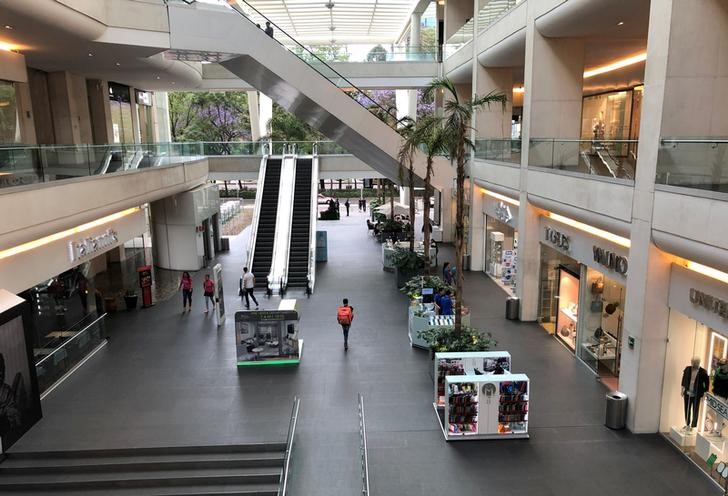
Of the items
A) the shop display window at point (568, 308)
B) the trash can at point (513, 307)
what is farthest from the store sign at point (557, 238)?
the trash can at point (513, 307)

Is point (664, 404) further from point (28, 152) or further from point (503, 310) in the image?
point (28, 152)

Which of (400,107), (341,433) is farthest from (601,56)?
(400,107)

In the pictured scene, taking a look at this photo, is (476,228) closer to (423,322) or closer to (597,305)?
(423,322)

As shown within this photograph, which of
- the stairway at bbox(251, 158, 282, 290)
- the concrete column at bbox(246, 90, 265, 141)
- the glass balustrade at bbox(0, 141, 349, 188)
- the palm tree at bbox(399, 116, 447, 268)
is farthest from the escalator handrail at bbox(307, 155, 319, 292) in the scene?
the concrete column at bbox(246, 90, 265, 141)

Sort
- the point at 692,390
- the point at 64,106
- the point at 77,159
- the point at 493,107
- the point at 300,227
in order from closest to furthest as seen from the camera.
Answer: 1. the point at 692,390
2. the point at 77,159
3. the point at 64,106
4. the point at 493,107
5. the point at 300,227

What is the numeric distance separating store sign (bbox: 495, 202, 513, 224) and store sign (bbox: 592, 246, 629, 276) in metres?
6.23

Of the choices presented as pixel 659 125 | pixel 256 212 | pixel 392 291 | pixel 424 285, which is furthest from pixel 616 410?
pixel 256 212

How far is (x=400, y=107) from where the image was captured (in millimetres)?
43781

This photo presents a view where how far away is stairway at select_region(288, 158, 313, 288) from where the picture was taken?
20.8m

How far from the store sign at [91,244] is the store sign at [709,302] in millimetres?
13160

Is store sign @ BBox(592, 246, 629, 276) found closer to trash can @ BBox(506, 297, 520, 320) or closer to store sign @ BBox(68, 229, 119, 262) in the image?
trash can @ BBox(506, 297, 520, 320)

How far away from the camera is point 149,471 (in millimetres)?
9570

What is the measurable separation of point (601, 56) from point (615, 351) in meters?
10.6

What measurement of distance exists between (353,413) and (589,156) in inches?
295
